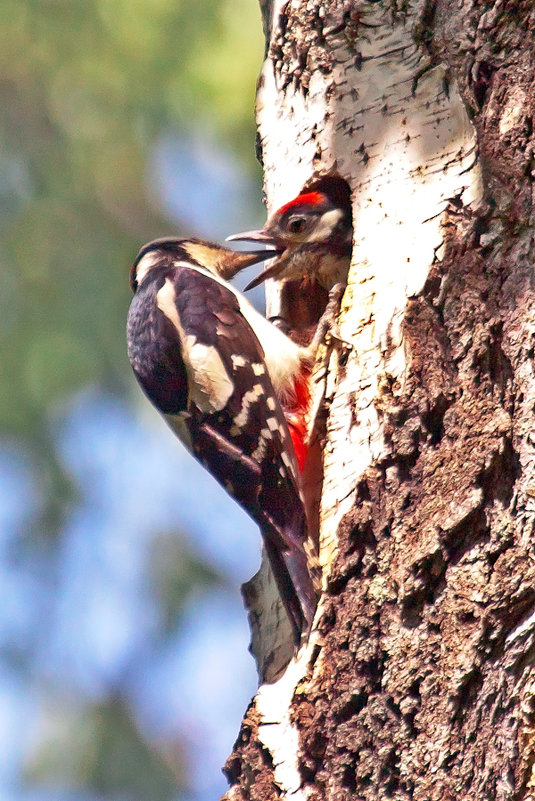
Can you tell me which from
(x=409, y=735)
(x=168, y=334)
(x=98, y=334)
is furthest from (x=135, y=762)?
(x=409, y=735)

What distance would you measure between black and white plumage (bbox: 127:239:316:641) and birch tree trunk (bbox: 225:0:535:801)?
37 cm

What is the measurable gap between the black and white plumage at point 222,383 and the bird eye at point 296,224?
29cm

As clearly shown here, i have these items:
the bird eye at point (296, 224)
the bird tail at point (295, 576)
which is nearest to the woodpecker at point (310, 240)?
the bird eye at point (296, 224)

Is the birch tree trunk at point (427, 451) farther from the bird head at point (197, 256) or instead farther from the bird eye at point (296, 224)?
the bird head at point (197, 256)

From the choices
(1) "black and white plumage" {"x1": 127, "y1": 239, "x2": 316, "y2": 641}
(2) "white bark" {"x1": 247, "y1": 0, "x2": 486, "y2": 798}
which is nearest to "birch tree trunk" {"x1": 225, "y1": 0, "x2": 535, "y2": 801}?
(2) "white bark" {"x1": 247, "y1": 0, "x2": 486, "y2": 798}

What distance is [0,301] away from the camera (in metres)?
5.28

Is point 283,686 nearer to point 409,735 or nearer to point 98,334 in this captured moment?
point 409,735

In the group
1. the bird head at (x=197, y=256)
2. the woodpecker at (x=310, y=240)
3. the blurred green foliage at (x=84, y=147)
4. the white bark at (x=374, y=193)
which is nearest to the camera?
the white bark at (x=374, y=193)

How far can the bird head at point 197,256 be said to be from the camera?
140 inches

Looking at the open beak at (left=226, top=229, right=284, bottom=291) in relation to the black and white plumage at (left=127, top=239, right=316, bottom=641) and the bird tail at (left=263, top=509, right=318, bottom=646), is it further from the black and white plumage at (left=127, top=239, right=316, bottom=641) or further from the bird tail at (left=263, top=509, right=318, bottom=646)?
the bird tail at (left=263, top=509, right=318, bottom=646)

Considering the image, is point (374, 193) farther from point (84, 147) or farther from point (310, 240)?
point (84, 147)

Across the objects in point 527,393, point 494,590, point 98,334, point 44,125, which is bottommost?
point 494,590

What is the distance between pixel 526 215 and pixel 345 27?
0.91 metres

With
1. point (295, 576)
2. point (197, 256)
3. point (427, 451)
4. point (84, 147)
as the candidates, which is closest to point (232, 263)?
point (197, 256)
